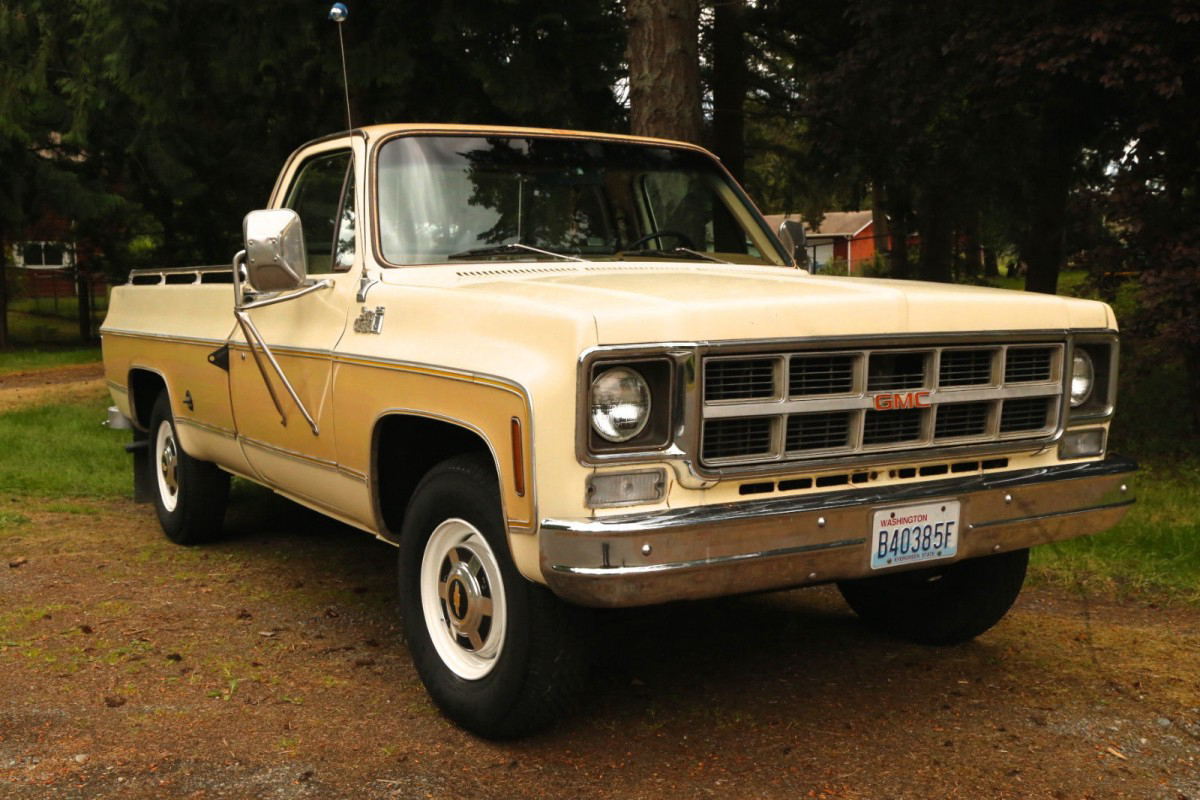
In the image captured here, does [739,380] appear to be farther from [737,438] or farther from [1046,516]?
[1046,516]

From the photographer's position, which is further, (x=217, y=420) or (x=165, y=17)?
(x=165, y=17)

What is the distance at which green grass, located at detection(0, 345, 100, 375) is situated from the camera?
22078 mm

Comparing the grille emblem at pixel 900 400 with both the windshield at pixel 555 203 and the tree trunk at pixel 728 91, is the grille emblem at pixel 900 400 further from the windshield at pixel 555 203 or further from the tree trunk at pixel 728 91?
the tree trunk at pixel 728 91

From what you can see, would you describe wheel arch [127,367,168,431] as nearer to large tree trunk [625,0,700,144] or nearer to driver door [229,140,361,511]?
driver door [229,140,361,511]

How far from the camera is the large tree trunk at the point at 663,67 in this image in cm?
930

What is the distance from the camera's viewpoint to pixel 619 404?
3.54m

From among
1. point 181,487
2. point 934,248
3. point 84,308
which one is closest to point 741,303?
point 181,487

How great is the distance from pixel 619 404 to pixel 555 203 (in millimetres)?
1876

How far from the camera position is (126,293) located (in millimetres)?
7422

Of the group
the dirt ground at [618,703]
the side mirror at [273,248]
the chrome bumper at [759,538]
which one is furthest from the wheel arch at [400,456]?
the chrome bumper at [759,538]

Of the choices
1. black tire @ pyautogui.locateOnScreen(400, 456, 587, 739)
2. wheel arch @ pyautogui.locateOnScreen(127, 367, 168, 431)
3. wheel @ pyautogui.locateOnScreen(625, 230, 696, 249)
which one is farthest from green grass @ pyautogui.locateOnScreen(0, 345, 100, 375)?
black tire @ pyautogui.locateOnScreen(400, 456, 587, 739)

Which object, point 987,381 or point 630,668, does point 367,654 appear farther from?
point 987,381

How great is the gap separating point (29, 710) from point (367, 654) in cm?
124

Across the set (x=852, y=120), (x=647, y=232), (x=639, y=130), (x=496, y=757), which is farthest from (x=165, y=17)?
(x=496, y=757)
